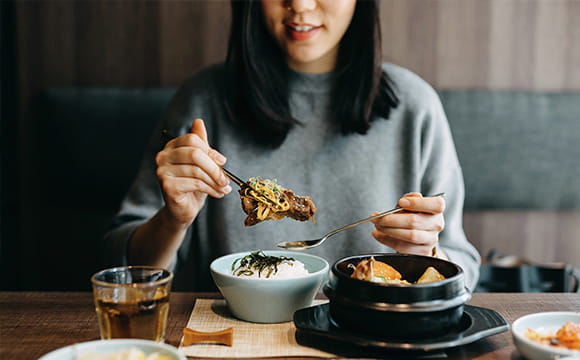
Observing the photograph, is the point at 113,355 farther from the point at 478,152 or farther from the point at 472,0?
the point at 472,0

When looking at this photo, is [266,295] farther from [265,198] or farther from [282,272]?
[265,198]

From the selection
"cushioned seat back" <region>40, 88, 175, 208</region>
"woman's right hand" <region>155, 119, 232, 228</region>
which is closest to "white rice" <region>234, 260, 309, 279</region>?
"woman's right hand" <region>155, 119, 232, 228</region>

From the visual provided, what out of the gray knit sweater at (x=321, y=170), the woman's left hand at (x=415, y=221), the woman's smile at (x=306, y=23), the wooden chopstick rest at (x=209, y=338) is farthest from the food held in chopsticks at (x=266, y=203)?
the woman's smile at (x=306, y=23)

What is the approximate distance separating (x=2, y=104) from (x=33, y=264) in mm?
795

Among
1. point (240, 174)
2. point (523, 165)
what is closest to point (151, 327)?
point (240, 174)

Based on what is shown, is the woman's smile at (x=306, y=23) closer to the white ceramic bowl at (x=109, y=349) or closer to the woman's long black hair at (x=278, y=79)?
the woman's long black hair at (x=278, y=79)

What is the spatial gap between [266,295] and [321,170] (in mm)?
812

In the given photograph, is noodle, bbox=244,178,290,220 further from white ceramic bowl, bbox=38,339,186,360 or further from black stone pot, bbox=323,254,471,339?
white ceramic bowl, bbox=38,339,186,360

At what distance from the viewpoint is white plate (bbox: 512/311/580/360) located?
37.5 inches

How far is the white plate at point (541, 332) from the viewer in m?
0.95

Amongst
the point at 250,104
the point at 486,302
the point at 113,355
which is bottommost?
the point at 486,302

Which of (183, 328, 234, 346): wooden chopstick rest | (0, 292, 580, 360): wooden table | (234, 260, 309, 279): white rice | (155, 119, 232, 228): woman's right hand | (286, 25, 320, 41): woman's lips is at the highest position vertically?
(286, 25, 320, 41): woman's lips

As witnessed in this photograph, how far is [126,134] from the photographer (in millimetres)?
2596

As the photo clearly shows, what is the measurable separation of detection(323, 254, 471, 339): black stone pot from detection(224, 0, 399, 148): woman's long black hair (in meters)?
0.92
